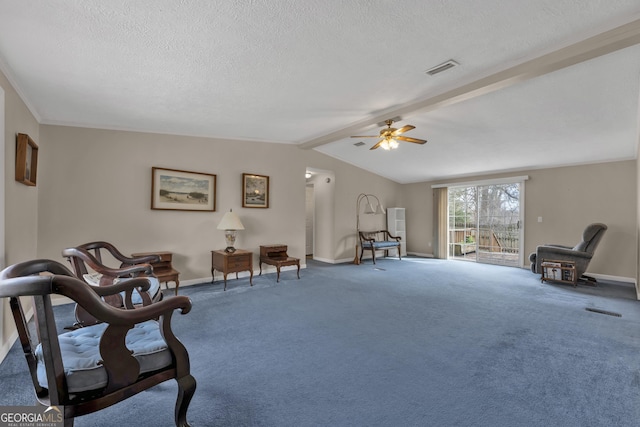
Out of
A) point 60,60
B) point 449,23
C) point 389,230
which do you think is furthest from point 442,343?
point 389,230

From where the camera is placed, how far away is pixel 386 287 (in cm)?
477

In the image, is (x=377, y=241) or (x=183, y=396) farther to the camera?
(x=377, y=241)

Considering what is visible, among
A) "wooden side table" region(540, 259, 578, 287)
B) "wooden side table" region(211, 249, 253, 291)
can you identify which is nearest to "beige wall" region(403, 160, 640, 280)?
"wooden side table" region(540, 259, 578, 287)

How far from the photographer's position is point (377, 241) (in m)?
7.92

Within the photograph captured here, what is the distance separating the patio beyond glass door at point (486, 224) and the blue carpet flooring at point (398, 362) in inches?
106

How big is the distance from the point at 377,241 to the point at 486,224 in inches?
109

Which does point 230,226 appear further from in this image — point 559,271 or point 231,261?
point 559,271

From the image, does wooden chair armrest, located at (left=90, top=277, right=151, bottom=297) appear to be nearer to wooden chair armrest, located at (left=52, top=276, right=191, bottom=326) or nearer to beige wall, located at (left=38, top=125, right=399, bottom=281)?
wooden chair armrest, located at (left=52, top=276, right=191, bottom=326)

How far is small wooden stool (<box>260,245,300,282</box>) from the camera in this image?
17.0 ft

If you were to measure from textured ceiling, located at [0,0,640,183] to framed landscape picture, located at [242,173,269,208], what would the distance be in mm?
964

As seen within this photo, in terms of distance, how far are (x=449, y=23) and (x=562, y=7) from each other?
2.60ft

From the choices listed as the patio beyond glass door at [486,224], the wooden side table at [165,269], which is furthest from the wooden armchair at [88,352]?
the patio beyond glass door at [486,224]

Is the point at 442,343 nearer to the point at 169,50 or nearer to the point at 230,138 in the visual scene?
the point at 169,50

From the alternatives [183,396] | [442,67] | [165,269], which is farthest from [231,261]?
[442,67]
